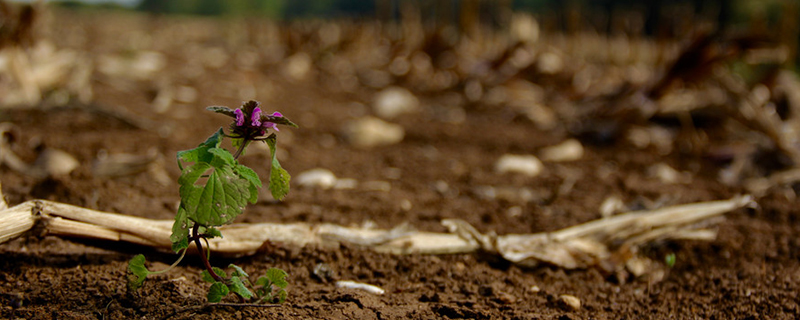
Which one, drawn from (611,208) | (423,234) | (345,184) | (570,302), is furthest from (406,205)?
(570,302)

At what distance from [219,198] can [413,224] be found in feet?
3.70

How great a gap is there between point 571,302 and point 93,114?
290cm

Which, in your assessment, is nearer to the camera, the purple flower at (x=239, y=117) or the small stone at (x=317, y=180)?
the purple flower at (x=239, y=117)

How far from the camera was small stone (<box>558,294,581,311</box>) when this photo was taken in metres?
1.45

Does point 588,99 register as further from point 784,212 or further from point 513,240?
point 513,240

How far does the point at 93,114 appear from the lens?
331 cm

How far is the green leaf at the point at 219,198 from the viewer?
1.03 meters

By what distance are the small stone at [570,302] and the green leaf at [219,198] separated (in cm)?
84

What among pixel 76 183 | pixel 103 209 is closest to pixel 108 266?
pixel 103 209

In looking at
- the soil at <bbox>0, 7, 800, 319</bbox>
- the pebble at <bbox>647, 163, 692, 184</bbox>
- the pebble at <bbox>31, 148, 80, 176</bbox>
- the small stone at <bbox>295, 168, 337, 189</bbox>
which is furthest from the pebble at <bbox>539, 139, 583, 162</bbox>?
the pebble at <bbox>31, 148, 80, 176</bbox>

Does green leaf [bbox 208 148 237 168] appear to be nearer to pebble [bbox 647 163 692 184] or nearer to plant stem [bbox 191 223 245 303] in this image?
plant stem [bbox 191 223 245 303]

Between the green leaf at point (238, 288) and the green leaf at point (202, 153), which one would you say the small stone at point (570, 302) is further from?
the green leaf at point (202, 153)

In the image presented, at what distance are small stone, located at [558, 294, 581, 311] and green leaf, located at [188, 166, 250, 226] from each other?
0.84m

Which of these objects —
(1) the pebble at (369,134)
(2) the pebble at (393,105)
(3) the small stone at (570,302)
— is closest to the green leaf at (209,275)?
(3) the small stone at (570,302)
